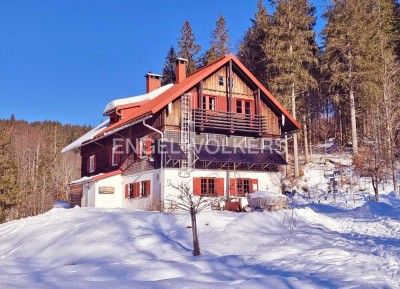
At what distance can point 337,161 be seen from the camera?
115ft

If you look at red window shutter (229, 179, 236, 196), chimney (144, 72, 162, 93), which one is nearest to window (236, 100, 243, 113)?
red window shutter (229, 179, 236, 196)

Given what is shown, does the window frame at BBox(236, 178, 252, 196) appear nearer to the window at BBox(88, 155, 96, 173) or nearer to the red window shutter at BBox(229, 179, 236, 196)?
the red window shutter at BBox(229, 179, 236, 196)

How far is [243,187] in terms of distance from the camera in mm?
24172

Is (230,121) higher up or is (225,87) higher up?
(225,87)

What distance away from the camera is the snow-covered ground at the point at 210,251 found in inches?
331

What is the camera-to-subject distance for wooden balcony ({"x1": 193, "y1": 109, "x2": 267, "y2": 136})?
76.6 feet

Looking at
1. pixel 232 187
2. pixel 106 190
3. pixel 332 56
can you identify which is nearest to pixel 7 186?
pixel 106 190

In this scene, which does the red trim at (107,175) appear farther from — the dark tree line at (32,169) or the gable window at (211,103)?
the dark tree line at (32,169)

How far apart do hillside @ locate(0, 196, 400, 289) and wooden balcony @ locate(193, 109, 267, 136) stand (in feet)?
26.4

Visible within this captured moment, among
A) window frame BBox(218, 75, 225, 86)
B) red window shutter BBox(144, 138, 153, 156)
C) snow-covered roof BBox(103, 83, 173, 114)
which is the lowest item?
red window shutter BBox(144, 138, 153, 156)

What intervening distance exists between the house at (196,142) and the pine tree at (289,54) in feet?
22.2

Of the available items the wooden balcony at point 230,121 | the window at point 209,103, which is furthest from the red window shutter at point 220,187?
the window at point 209,103

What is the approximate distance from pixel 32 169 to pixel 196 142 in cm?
3524

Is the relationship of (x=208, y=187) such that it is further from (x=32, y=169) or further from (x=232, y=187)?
(x=32, y=169)
